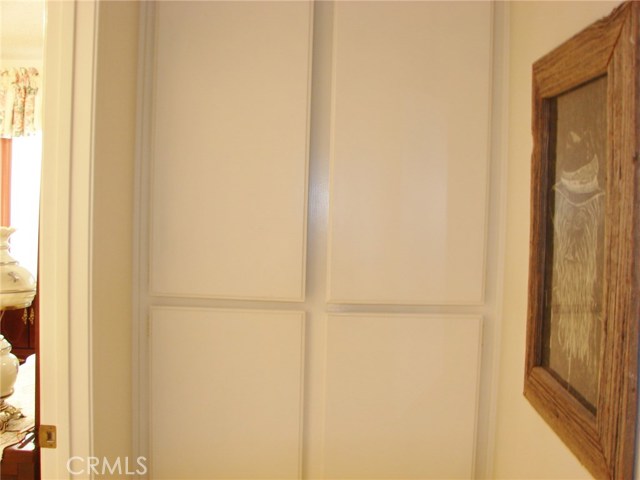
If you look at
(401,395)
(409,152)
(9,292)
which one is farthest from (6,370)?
(409,152)

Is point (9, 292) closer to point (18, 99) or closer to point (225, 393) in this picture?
point (225, 393)

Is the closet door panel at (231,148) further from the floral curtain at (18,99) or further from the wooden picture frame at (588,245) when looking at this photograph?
the floral curtain at (18,99)

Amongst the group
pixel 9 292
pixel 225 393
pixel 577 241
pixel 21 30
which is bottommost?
pixel 225 393

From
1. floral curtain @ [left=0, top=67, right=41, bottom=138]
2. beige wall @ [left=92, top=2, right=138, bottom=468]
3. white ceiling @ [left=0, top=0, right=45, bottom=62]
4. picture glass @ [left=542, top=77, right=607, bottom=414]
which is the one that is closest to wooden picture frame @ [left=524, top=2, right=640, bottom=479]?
picture glass @ [left=542, top=77, right=607, bottom=414]

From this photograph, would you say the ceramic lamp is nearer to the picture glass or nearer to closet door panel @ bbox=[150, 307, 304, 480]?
closet door panel @ bbox=[150, 307, 304, 480]

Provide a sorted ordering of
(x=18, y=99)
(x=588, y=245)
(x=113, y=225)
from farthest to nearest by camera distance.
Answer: (x=18, y=99)
(x=113, y=225)
(x=588, y=245)

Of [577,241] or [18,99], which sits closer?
[577,241]

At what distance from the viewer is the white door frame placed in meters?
1.23

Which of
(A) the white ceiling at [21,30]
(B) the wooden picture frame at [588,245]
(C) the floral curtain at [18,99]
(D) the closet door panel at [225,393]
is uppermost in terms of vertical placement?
(A) the white ceiling at [21,30]

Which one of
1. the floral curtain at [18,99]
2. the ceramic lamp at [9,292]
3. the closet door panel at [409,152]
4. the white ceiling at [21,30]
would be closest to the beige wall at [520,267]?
the closet door panel at [409,152]

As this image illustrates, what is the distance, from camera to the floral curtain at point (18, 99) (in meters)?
3.09

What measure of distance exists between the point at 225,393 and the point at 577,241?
1351 millimetres

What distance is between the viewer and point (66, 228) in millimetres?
1244

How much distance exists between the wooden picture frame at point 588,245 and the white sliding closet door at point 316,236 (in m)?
0.39
